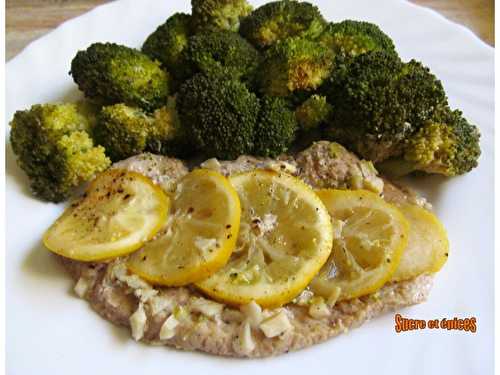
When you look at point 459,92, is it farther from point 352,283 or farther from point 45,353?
point 45,353

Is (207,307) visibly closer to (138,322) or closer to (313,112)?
(138,322)

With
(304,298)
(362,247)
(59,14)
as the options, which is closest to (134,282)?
(304,298)

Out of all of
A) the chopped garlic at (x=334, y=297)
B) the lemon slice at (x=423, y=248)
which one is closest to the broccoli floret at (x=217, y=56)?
the lemon slice at (x=423, y=248)

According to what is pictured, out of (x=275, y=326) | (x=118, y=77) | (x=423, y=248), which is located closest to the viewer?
(x=275, y=326)

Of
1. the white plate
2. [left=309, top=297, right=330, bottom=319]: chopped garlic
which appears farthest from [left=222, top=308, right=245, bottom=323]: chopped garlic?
[left=309, top=297, right=330, bottom=319]: chopped garlic

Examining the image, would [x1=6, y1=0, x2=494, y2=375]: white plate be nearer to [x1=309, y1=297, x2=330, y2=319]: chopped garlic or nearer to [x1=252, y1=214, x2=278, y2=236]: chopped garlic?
[x1=309, y1=297, x2=330, y2=319]: chopped garlic

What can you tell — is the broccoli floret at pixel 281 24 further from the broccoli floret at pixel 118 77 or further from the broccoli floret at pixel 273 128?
the broccoli floret at pixel 118 77
